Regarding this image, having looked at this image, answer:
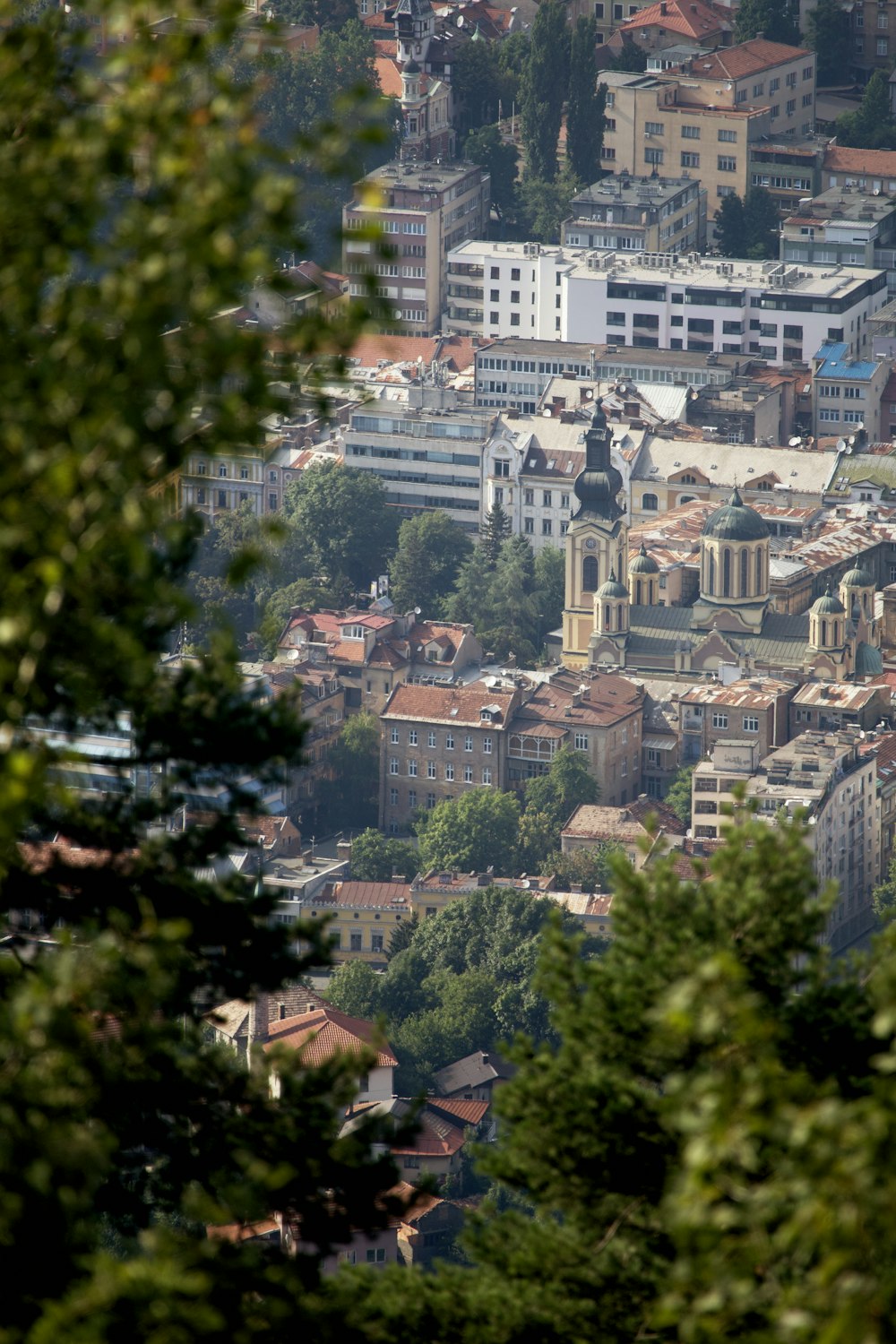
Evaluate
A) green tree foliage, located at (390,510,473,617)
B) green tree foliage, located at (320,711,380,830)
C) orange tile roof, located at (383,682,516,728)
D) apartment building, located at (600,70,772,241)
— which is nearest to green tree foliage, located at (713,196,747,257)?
apartment building, located at (600,70,772,241)

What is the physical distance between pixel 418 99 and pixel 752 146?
42.4ft

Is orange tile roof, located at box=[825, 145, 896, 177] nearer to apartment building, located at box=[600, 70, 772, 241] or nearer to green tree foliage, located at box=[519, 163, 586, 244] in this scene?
apartment building, located at box=[600, 70, 772, 241]

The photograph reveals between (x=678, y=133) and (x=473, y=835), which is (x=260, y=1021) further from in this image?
(x=678, y=133)

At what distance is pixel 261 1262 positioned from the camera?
1581 centimetres

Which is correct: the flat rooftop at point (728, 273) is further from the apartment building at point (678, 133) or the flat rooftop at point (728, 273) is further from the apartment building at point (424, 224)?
the apartment building at point (678, 133)

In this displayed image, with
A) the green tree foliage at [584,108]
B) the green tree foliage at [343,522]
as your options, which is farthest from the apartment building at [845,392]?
the green tree foliage at [584,108]

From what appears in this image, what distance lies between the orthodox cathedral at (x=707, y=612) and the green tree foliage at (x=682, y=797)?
221 inches

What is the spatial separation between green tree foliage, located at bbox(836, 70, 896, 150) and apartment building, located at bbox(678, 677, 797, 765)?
38.8 meters

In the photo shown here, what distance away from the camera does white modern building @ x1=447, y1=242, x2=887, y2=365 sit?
10981 centimetres

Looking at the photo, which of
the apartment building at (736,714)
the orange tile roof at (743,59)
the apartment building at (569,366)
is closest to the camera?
the apartment building at (736,714)

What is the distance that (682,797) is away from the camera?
87750mm

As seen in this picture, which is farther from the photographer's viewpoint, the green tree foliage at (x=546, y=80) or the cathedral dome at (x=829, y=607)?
the green tree foliage at (x=546, y=80)

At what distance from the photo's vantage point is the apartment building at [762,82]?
402 ft

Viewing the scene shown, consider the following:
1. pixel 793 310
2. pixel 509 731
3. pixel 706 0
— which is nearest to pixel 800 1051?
pixel 509 731
